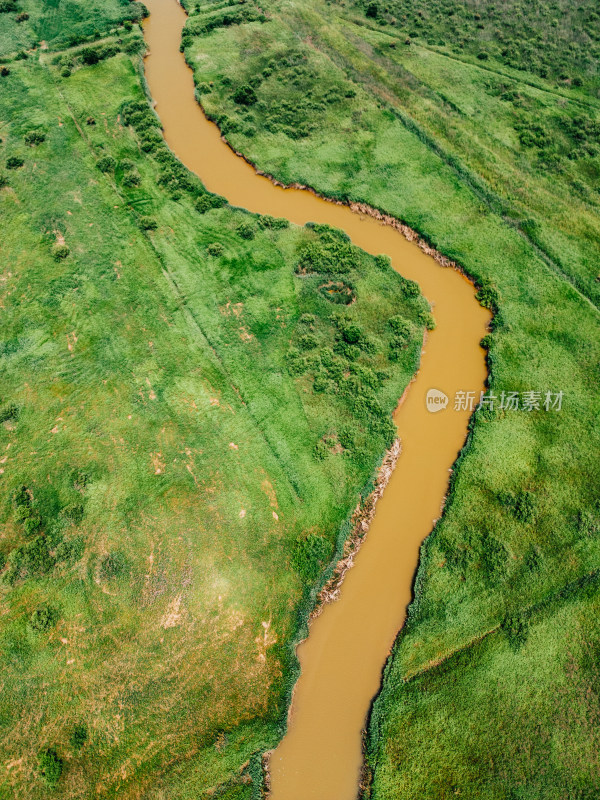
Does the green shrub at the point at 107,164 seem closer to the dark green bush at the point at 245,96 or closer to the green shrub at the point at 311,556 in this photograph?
the dark green bush at the point at 245,96

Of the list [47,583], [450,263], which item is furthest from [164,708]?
[450,263]

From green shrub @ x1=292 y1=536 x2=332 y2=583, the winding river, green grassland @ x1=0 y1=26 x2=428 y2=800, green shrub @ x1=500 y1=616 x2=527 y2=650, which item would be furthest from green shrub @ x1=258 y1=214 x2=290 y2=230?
green shrub @ x1=500 y1=616 x2=527 y2=650

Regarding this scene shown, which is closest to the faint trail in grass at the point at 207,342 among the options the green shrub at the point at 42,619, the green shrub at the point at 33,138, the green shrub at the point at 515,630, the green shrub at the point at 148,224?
the green shrub at the point at 148,224

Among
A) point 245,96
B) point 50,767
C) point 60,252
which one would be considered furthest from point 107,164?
point 50,767

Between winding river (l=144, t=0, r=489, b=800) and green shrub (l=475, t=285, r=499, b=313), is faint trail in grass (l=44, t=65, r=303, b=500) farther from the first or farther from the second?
green shrub (l=475, t=285, r=499, b=313)

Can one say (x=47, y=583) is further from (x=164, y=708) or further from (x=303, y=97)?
(x=303, y=97)

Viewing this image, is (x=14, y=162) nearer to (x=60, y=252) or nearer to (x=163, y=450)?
A: (x=60, y=252)
